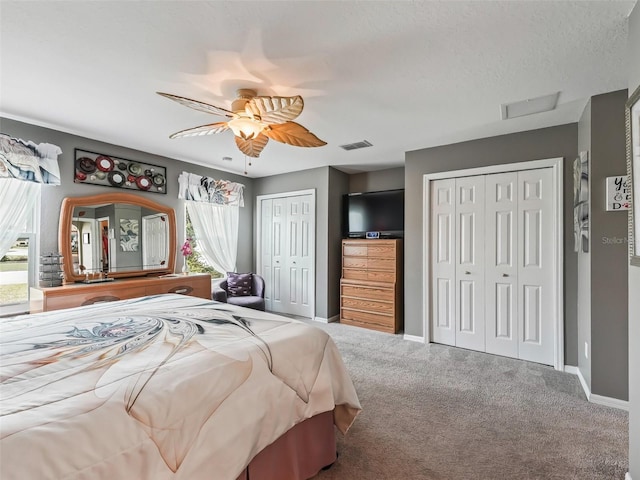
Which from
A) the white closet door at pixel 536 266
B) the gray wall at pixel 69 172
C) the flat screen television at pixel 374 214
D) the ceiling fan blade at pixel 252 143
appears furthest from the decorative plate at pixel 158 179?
the white closet door at pixel 536 266

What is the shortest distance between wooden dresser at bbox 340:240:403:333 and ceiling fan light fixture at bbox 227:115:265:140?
8.76ft

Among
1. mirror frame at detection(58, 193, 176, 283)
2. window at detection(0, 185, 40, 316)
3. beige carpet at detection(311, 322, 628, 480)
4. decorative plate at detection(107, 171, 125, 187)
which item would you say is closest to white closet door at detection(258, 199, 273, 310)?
mirror frame at detection(58, 193, 176, 283)

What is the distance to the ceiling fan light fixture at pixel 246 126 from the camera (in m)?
2.30

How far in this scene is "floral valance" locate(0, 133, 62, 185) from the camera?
9.55 ft

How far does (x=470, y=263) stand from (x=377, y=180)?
2.20m

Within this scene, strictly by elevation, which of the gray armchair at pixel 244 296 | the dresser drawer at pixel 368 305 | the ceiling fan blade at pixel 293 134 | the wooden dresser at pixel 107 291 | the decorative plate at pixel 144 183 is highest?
the ceiling fan blade at pixel 293 134

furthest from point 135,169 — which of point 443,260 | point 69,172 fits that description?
point 443,260

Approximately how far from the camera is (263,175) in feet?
18.2

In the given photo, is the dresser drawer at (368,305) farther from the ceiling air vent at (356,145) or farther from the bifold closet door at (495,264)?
the ceiling air vent at (356,145)

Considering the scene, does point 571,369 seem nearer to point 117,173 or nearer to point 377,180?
point 377,180

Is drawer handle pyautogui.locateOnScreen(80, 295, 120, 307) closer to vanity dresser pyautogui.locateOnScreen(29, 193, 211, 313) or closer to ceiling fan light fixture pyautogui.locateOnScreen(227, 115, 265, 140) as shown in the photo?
vanity dresser pyautogui.locateOnScreen(29, 193, 211, 313)

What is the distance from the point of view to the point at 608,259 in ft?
7.96

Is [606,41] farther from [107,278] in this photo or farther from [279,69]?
[107,278]

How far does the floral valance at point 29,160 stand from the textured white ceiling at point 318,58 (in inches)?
10.3
